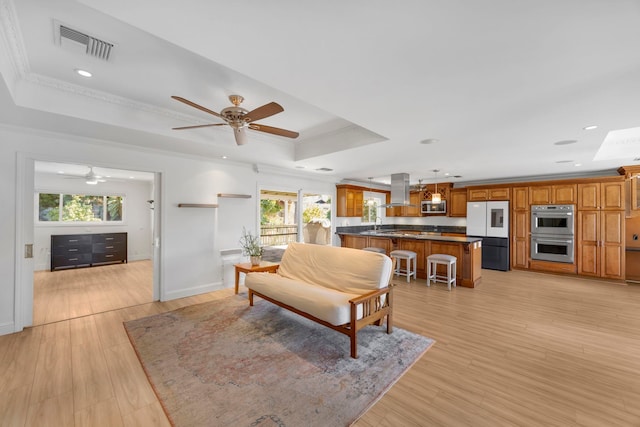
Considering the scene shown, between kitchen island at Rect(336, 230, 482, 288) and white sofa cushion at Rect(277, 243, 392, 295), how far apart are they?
2.79m

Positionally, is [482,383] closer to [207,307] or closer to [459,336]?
[459,336]

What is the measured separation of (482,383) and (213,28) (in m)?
3.25

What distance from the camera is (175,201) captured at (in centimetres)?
430

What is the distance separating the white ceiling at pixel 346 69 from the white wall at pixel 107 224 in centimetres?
490

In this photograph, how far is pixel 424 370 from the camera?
235 centimetres

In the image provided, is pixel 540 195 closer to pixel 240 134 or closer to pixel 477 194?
pixel 477 194

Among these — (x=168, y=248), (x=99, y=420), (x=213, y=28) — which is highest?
(x=213, y=28)

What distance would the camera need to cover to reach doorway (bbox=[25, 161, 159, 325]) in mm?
4156

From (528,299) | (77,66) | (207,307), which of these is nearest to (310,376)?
(207,307)

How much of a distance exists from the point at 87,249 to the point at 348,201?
688 cm

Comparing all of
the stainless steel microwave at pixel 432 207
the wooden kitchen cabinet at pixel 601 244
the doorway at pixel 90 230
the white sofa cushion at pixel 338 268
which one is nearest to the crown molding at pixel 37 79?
the doorway at pixel 90 230

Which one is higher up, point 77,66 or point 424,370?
point 77,66

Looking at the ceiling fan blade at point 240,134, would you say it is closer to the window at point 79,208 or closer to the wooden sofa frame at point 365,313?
the wooden sofa frame at point 365,313

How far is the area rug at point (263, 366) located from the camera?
73.4 inches
